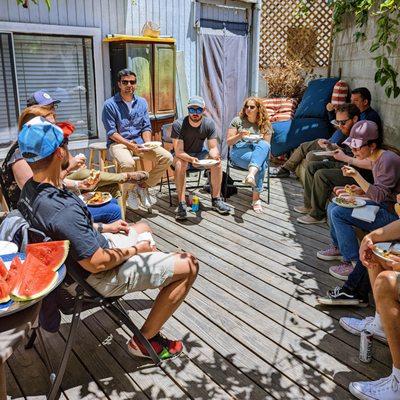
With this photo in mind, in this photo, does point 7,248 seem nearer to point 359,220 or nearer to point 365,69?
point 359,220

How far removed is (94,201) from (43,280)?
1569 mm

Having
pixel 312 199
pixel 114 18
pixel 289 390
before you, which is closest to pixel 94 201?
pixel 289 390

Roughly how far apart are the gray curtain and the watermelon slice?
215 inches

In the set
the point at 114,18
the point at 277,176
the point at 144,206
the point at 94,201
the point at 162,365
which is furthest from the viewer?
the point at 277,176

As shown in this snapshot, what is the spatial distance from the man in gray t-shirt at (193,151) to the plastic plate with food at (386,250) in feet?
8.56

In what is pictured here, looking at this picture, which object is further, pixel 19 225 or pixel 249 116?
pixel 249 116

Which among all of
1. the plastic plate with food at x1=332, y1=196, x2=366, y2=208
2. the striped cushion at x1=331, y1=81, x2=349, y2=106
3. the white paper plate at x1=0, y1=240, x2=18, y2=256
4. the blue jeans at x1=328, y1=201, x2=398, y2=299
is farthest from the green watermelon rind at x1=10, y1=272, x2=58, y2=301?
the striped cushion at x1=331, y1=81, x2=349, y2=106

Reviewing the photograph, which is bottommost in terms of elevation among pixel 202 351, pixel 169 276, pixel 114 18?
pixel 202 351

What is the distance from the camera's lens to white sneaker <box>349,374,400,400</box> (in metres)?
2.14

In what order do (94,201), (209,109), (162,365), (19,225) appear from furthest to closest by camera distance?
(209,109)
(94,201)
(162,365)
(19,225)

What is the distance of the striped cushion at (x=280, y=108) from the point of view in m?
7.51

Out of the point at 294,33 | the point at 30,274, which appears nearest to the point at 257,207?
the point at 30,274

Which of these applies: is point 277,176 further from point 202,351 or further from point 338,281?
point 202,351

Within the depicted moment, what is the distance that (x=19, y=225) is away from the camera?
2.04 meters
